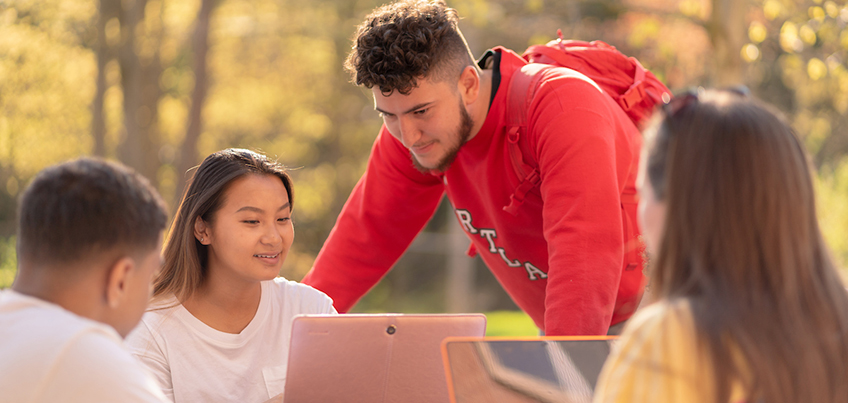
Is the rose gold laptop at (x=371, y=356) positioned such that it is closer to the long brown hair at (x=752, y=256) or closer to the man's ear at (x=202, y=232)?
the long brown hair at (x=752, y=256)

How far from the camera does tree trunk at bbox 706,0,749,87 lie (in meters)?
4.74

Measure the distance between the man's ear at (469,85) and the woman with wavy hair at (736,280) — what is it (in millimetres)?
1220

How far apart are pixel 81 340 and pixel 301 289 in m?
1.26

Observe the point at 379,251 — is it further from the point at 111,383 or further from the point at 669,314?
the point at 669,314

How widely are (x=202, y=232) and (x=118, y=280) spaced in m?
1.06

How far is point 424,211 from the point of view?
2832mm

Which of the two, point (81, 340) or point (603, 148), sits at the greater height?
point (603, 148)

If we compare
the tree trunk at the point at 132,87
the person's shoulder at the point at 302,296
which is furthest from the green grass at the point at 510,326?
the person's shoulder at the point at 302,296

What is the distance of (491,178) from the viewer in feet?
7.67

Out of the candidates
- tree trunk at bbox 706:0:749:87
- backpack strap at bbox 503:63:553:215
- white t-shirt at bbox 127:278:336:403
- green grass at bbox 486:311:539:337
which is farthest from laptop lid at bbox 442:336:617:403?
green grass at bbox 486:311:539:337

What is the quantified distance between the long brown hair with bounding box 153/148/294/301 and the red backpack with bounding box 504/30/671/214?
2.50 ft

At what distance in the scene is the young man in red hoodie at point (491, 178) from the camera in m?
1.87

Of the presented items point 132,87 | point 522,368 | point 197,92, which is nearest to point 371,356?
point 522,368

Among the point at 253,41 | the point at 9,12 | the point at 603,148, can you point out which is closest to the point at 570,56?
the point at 603,148
